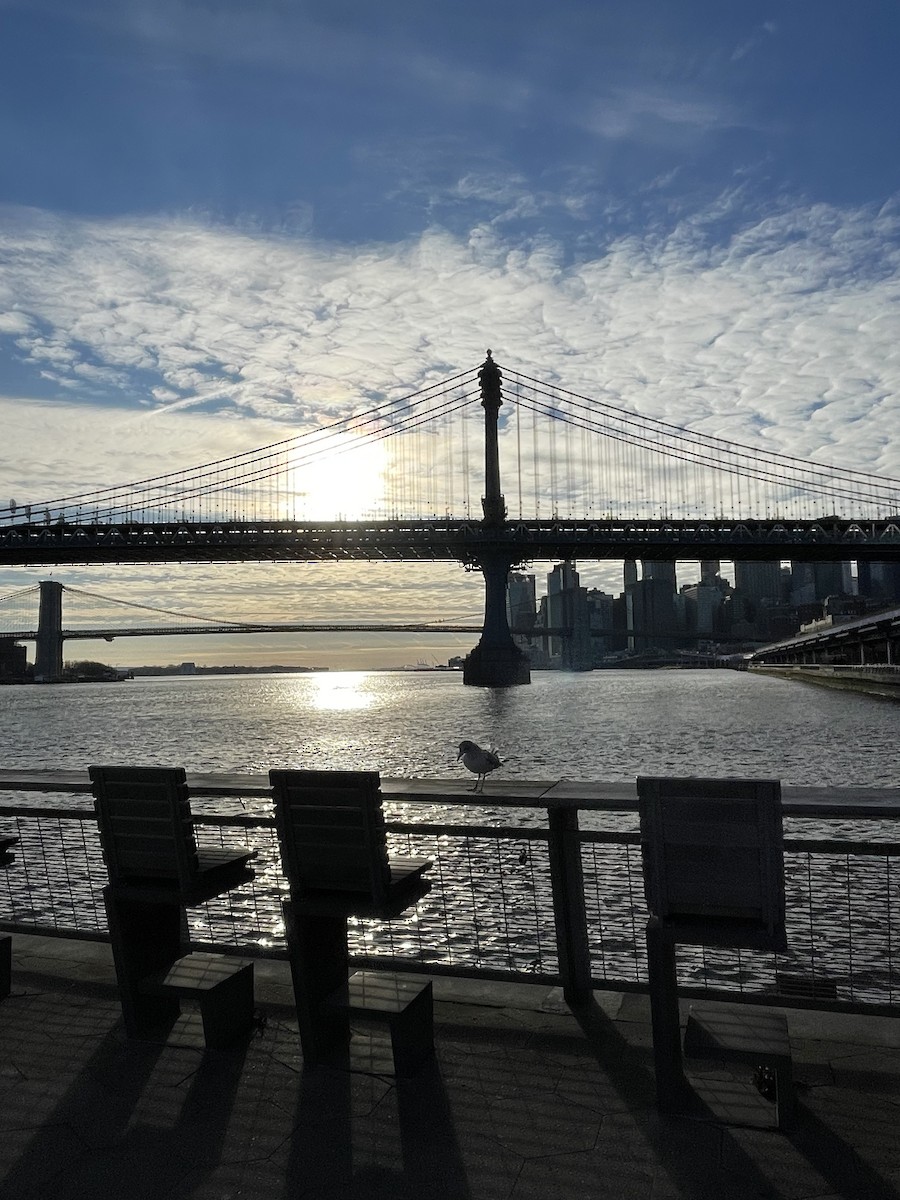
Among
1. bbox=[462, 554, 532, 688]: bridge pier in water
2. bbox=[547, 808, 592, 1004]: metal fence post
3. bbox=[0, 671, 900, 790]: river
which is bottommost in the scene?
bbox=[0, 671, 900, 790]: river

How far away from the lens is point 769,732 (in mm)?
36062

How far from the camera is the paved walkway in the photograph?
2760mm

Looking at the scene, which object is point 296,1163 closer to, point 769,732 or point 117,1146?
point 117,1146

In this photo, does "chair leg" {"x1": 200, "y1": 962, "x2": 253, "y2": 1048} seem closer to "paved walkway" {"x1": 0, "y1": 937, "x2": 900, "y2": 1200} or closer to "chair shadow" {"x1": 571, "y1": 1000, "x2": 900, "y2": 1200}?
"paved walkway" {"x1": 0, "y1": 937, "x2": 900, "y2": 1200}

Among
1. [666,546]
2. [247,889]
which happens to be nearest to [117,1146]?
[247,889]

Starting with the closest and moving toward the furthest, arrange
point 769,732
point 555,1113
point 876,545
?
point 555,1113, point 769,732, point 876,545

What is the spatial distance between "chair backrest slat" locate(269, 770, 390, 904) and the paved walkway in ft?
2.29

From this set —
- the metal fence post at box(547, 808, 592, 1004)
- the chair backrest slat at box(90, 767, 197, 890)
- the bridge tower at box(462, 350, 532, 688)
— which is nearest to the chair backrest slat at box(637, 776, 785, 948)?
the metal fence post at box(547, 808, 592, 1004)

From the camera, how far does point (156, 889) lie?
3.81 m

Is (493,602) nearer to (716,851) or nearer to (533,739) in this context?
(533,739)

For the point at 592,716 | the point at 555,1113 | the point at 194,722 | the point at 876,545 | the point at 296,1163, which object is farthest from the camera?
the point at 876,545

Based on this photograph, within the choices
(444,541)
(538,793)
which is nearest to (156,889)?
(538,793)

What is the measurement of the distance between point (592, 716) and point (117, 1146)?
47.2 m

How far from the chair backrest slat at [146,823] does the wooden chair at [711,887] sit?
1755mm
